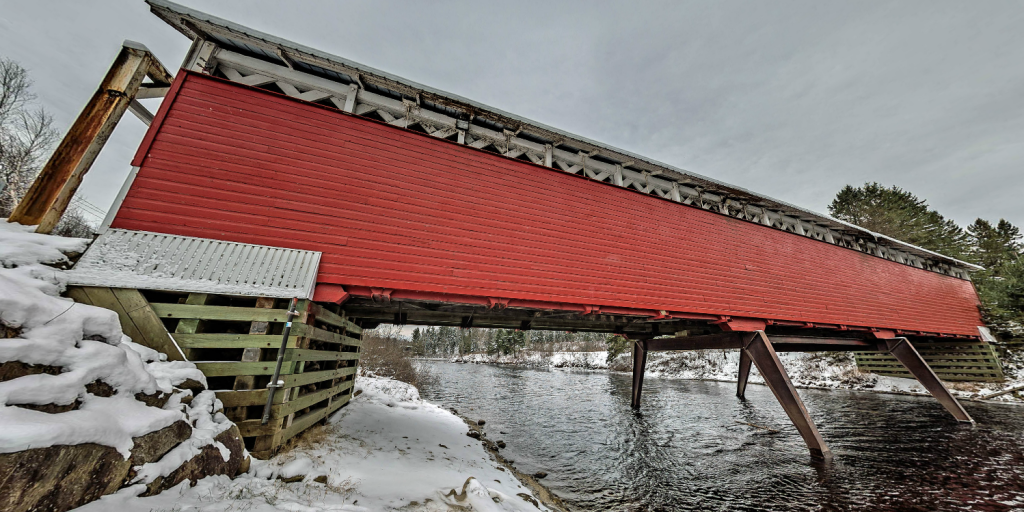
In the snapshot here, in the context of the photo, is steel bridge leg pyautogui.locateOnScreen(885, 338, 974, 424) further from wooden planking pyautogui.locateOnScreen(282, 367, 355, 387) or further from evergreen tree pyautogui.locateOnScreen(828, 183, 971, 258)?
evergreen tree pyautogui.locateOnScreen(828, 183, 971, 258)

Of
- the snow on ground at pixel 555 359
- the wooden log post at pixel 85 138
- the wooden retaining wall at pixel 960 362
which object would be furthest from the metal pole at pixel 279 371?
the snow on ground at pixel 555 359

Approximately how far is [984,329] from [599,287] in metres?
21.6

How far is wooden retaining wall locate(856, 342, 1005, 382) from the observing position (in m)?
15.7

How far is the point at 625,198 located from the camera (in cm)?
870

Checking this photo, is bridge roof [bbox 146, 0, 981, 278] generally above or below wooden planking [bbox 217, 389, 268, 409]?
above

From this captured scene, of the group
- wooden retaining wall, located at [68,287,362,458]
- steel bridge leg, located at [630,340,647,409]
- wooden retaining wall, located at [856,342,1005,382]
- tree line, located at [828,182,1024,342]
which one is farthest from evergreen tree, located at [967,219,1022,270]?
wooden retaining wall, located at [68,287,362,458]

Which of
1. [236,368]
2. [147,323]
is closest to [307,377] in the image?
[236,368]

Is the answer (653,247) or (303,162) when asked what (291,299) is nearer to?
(303,162)

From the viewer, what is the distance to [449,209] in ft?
21.8

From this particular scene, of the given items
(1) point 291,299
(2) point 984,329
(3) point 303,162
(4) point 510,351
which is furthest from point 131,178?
(4) point 510,351

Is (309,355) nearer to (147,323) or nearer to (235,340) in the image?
(235,340)

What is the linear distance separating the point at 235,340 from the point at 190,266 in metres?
1.19

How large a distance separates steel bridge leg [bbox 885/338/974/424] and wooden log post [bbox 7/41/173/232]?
66.6 feet

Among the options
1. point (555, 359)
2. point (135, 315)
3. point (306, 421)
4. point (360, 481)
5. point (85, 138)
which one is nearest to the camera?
point (360, 481)
